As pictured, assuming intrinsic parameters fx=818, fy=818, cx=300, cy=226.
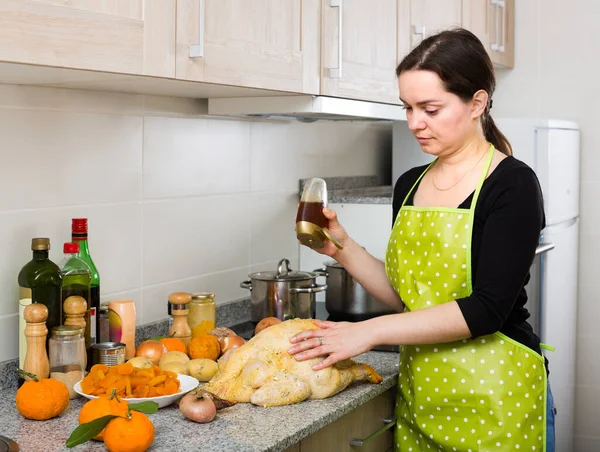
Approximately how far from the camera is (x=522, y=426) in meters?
1.66

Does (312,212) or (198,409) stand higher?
(312,212)

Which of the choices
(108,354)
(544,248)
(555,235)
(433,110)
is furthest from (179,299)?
(555,235)

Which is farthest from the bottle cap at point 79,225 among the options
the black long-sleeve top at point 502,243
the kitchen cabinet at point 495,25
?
the kitchen cabinet at point 495,25

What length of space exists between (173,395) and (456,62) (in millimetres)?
824

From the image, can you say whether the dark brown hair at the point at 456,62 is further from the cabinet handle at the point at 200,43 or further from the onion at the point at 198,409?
the onion at the point at 198,409

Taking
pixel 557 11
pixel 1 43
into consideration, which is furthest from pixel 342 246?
pixel 557 11

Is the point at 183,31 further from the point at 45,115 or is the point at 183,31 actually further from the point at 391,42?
the point at 391,42

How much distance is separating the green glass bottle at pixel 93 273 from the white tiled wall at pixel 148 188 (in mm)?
89

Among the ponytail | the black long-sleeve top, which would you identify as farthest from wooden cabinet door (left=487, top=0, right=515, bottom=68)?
the black long-sleeve top

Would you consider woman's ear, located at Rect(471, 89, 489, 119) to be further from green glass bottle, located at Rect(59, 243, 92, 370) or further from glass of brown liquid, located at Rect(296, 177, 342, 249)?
green glass bottle, located at Rect(59, 243, 92, 370)

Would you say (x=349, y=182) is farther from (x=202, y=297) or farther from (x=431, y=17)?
(x=202, y=297)

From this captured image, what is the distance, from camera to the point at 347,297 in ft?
7.39

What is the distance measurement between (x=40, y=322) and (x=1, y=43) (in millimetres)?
590

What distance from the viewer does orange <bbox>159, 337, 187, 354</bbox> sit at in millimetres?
1803
